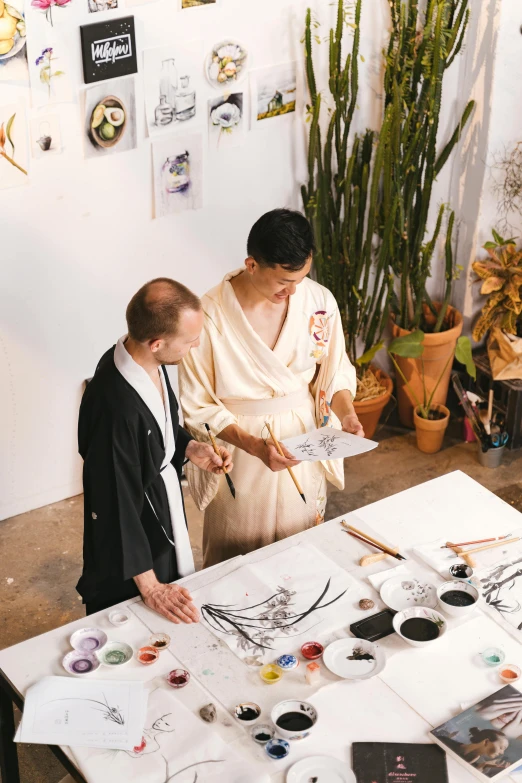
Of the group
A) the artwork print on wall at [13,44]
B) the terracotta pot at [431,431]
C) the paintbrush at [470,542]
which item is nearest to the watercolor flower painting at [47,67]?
the artwork print on wall at [13,44]

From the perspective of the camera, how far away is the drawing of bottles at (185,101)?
4035mm

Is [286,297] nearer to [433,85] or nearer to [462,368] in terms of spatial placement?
[433,85]

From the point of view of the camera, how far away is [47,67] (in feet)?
12.1

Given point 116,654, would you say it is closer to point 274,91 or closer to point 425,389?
point 274,91

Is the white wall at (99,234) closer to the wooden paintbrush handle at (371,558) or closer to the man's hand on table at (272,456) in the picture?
the man's hand on table at (272,456)

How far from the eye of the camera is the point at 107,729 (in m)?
2.20

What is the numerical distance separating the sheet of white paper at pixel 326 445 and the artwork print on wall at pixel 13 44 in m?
1.83

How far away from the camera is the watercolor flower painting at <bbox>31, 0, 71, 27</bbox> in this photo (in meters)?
3.57

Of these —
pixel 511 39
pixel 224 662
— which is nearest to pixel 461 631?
pixel 224 662

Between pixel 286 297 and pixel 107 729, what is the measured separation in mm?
1374

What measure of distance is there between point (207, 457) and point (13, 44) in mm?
1845

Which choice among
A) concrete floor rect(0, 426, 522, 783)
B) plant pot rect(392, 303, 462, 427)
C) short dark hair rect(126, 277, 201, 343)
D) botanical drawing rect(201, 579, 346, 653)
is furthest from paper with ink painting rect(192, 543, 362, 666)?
plant pot rect(392, 303, 462, 427)

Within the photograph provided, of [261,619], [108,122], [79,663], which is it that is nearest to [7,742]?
[79,663]

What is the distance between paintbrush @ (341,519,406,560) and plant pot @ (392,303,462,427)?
219 centimetres
